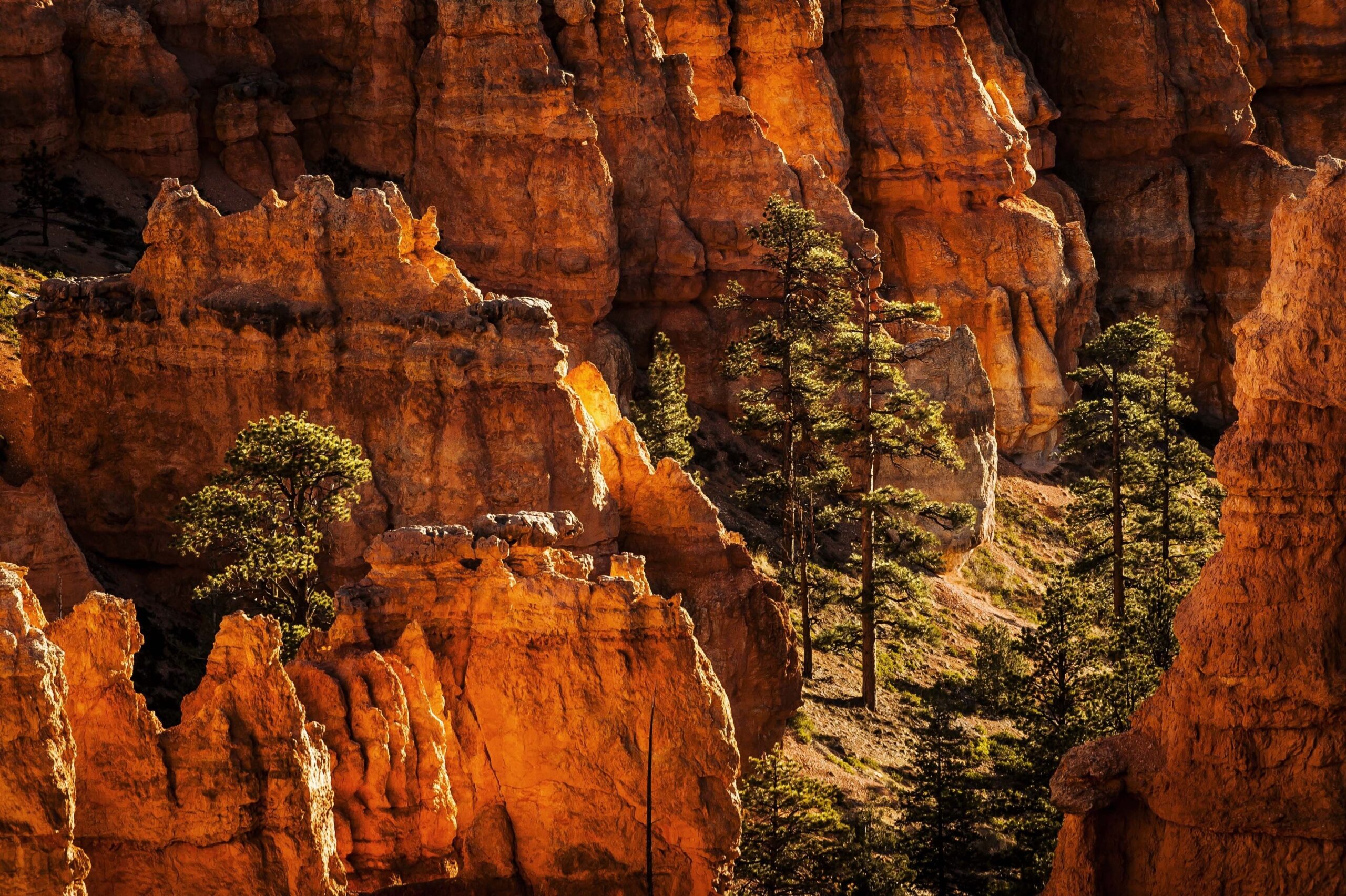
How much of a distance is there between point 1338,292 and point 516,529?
40.5 feet

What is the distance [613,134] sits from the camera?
68250mm

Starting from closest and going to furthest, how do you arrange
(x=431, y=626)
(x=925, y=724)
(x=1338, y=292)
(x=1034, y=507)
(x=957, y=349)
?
(x=1338, y=292) < (x=431, y=626) < (x=925, y=724) < (x=957, y=349) < (x=1034, y=507)

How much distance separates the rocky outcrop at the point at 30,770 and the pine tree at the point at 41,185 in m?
40.6


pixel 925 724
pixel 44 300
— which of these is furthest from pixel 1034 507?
pixel 44 300

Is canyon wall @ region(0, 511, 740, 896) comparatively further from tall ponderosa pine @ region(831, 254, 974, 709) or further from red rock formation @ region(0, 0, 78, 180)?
red rock formation @ region(0, 0, 78, 180)

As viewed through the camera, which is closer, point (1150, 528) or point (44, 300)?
point (44, 300)

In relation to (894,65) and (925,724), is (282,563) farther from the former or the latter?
(894,65)

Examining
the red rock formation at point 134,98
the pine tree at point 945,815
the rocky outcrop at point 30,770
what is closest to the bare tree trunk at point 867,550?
the pine tree at point 945,815

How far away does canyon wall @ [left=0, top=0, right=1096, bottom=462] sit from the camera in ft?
212

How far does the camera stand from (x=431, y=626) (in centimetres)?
3591

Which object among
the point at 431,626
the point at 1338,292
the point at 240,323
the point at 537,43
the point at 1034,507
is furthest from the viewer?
the point at 1034,507

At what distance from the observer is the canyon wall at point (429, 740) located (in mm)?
30469

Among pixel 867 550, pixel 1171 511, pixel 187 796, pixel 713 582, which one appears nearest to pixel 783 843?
pixel 713 582

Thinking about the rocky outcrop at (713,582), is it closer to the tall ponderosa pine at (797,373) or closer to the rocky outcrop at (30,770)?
the tall ponderosa pine at (797,373)
